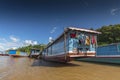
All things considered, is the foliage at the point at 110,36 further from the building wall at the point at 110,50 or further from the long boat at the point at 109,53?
the long boat at the point at 109,53

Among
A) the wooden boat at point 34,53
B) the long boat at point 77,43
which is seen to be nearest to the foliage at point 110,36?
the wooden boat at point 34,53

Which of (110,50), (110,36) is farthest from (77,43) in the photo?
(110,36)

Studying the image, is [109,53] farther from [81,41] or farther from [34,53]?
[34,53]

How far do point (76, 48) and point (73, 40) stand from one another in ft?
2.17

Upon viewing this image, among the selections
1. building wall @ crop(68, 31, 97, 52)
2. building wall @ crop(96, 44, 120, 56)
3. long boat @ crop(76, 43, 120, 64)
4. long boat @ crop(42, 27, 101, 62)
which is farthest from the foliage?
long boat @ crop(42, 27, 101, 62)

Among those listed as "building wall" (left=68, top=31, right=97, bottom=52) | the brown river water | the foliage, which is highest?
the foliage

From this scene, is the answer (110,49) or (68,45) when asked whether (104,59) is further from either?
(68,45)

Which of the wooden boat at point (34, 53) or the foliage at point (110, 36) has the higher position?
the foliage at point (110, 36)

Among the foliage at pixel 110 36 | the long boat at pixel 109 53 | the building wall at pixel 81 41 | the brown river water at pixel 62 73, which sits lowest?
the brown river water at pixel 62 73

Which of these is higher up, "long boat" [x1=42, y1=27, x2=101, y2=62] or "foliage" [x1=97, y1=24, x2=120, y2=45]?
"foliage" [x1=97, y1=24, x2=120, y2=45]

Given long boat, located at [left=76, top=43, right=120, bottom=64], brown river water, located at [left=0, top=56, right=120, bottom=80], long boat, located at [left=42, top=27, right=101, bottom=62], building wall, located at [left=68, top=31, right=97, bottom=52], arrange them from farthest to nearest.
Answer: long boat, located at [left=76, top=43, right=120, bottom=64] → building wall, located at [left=68, top=31, right=97, bottom=52] → long boat, located at [left=42, top=27, right=101, bottom=62] → brown river water, located at [left=0, top=56, right=120, bottom=80]

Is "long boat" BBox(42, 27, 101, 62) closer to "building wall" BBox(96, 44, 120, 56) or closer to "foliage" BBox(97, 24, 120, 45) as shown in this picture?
"building wall" BBox(96, 44, 120, 56)

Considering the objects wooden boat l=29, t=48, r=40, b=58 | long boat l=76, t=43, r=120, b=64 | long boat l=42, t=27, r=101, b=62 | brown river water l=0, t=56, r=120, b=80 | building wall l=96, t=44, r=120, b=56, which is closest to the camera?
brown river water l=0, t=56, r=120, b=80

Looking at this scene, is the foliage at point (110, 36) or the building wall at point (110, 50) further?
the foliage at point (110, 36)
